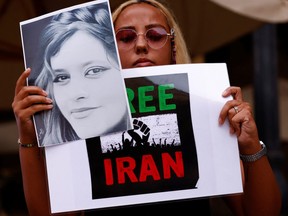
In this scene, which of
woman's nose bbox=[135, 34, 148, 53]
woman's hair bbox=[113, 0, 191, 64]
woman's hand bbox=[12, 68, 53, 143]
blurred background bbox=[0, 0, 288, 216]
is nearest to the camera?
woman's hand bbox=[12, 68, 53, 143]

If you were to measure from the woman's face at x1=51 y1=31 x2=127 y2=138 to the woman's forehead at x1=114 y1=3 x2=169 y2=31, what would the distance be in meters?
0.24

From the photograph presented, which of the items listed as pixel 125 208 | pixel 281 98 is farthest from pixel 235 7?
pixel 281 98

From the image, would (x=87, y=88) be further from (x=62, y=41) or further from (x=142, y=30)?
(x=142, y=30)

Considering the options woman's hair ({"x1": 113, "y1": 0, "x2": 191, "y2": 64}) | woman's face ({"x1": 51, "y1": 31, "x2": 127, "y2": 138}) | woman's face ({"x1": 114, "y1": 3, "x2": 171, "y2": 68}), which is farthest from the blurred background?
woman's face ({"x1": 51, "y1": 31, "x2": 127, "y2": 138})

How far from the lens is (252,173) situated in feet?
5.99

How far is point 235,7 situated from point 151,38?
173 centimetres

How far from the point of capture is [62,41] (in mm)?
1804

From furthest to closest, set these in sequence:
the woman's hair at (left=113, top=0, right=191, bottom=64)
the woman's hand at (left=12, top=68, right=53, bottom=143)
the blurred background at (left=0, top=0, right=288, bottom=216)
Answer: the blurred background at (left=0, top=0, right=288, bottom=216) < the woman's hair at (left=113, top=0, right=191, bottom=64) < the woman's hand at (left=12, top=68, right=53, bottom=143)

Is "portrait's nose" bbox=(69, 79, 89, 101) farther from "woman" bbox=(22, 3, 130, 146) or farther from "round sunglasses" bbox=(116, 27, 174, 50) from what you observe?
"round sunglasses" bbox=(116, 27, 174, 50)

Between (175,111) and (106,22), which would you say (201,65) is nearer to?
(175,111)

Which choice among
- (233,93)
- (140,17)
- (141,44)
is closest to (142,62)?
(141,44)

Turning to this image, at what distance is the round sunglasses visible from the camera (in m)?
1.95

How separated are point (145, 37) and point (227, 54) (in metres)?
4.31

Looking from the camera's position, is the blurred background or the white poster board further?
the blurred background
